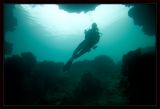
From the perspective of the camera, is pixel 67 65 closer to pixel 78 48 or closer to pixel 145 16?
pixel 78 48

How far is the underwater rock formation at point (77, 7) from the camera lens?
2.42 metres

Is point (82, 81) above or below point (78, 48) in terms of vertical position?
below

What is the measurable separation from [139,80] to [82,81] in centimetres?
49

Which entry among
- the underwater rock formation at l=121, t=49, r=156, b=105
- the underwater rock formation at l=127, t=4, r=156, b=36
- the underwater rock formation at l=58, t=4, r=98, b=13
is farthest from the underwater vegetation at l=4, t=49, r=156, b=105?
the underwater rock formation at l=58, t=4, r=98, b=13

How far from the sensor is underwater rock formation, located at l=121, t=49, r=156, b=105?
2.42 metres

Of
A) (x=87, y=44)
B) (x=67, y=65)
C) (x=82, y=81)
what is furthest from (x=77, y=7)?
(x=82, y=81)

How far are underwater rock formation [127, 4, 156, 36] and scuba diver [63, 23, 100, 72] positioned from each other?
1.11 feet

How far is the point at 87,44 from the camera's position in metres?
2.44

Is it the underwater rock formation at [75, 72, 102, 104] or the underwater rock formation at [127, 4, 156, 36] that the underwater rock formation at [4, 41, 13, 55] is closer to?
the underwater rock formation at [75, 72, 102, 104]

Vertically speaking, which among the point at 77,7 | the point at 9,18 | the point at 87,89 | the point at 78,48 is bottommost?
the point at 87,89

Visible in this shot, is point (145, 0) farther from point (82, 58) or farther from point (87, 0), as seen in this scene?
point (82, 58)

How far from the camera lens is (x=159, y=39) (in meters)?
2.47

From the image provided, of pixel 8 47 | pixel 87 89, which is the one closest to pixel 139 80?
pixel 87 89

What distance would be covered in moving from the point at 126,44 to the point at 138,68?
0.76 feet
